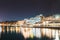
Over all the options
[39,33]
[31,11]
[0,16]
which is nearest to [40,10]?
[31,11]

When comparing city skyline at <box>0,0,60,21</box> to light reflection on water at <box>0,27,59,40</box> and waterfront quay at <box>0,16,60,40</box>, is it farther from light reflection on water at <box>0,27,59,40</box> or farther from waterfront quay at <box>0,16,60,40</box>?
light reflection on water at <box>0,27,59,40</box>

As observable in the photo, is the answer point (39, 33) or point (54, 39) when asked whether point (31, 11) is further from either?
point (54, 39)

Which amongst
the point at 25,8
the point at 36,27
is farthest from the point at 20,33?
the point at 25,8

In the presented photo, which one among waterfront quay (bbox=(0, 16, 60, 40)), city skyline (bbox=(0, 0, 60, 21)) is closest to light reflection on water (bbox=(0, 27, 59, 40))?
waterfront quay (bbox=(0, 16, 60, 40))

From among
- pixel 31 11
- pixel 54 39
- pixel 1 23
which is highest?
pixel 31 11

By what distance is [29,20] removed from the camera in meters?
2.50

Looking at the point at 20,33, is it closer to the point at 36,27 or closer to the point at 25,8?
the point at 36,27

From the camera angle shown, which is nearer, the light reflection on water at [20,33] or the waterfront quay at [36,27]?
the waterfront quay at [36,27]

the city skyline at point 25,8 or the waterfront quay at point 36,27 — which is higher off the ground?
the city skyline at point 25,8

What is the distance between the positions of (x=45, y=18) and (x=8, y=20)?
766 millimetres

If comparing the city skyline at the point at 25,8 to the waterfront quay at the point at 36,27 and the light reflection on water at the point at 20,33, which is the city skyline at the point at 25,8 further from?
the light reflection on water at the point at 20,33

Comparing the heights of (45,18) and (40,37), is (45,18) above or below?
above

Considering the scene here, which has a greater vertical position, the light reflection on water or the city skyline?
the city skyline

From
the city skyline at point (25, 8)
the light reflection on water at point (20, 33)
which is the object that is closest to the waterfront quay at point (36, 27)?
the light reflection on water at point (20, 33)
